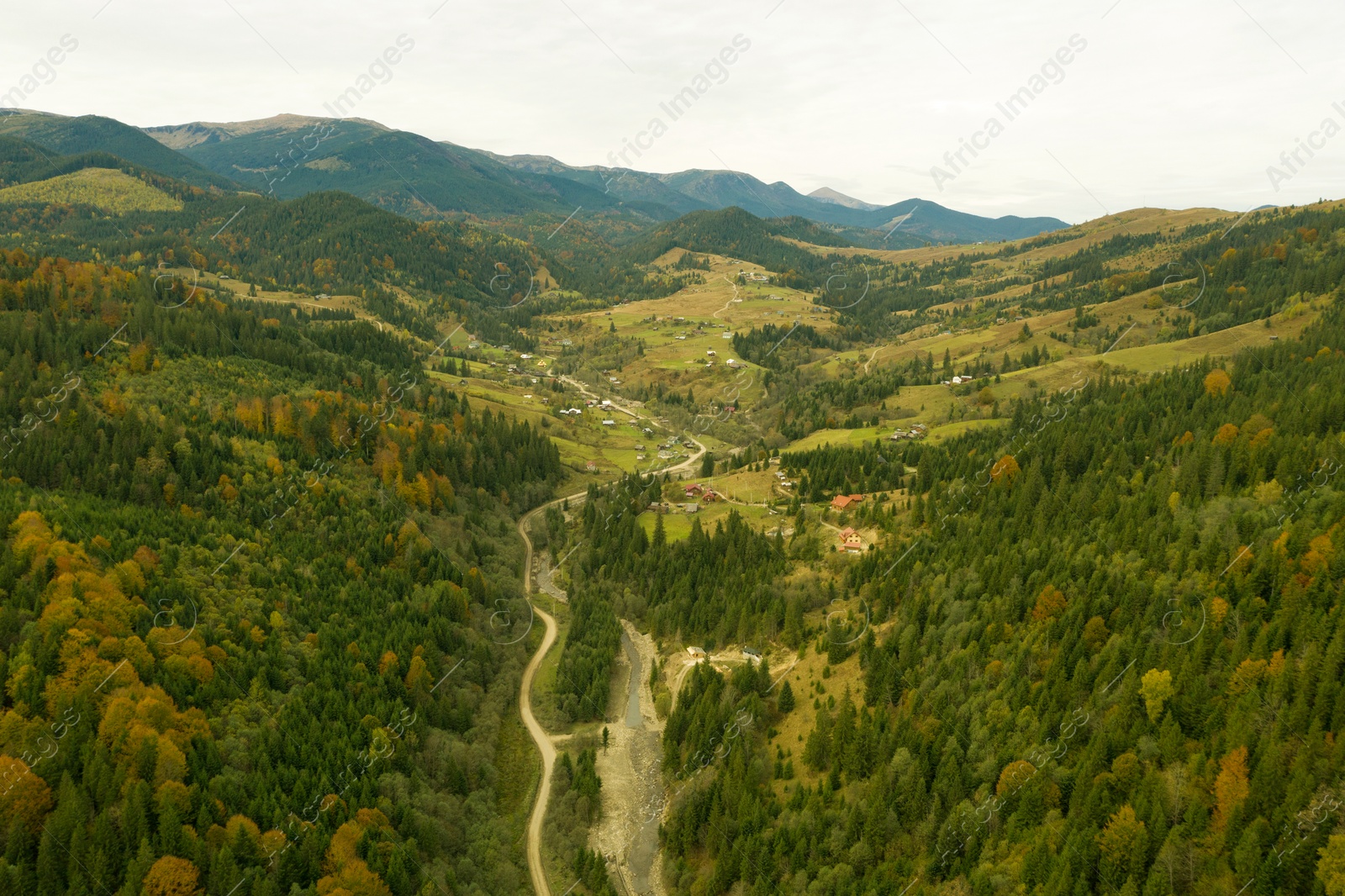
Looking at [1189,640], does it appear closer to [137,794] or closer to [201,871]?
[201,871]

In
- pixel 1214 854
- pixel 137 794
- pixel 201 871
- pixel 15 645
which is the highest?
pixel 1214 854

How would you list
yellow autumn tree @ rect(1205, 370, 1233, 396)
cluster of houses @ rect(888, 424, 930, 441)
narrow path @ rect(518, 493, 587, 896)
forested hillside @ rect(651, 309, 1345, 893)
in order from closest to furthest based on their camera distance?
forested hillside @ rect(651, 309, 1345, 893), narrow path @ rect(518, 493, 587, 896), yellow autumn tree @ rect(1205, 370, 1233, 396), cluster of houses @ rect(888, 424, 930, 441)

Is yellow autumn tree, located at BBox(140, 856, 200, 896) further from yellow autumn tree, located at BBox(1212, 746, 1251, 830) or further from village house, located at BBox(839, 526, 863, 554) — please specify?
village house, located at BBox(839, 526, 863, 554)

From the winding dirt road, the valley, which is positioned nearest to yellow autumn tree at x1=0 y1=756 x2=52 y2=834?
the valley

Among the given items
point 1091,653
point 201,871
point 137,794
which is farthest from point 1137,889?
point 137,794

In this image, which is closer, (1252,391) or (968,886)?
(968,886)

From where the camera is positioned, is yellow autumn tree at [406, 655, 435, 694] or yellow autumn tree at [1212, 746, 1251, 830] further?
yellow autumn tree at [406, 655, 435, 694]

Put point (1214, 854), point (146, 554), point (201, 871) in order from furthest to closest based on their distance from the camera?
point (146, 554)
point (201, 871)
point (1214, 854)

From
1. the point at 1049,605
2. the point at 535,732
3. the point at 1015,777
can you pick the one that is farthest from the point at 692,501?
the point at 1015,777
